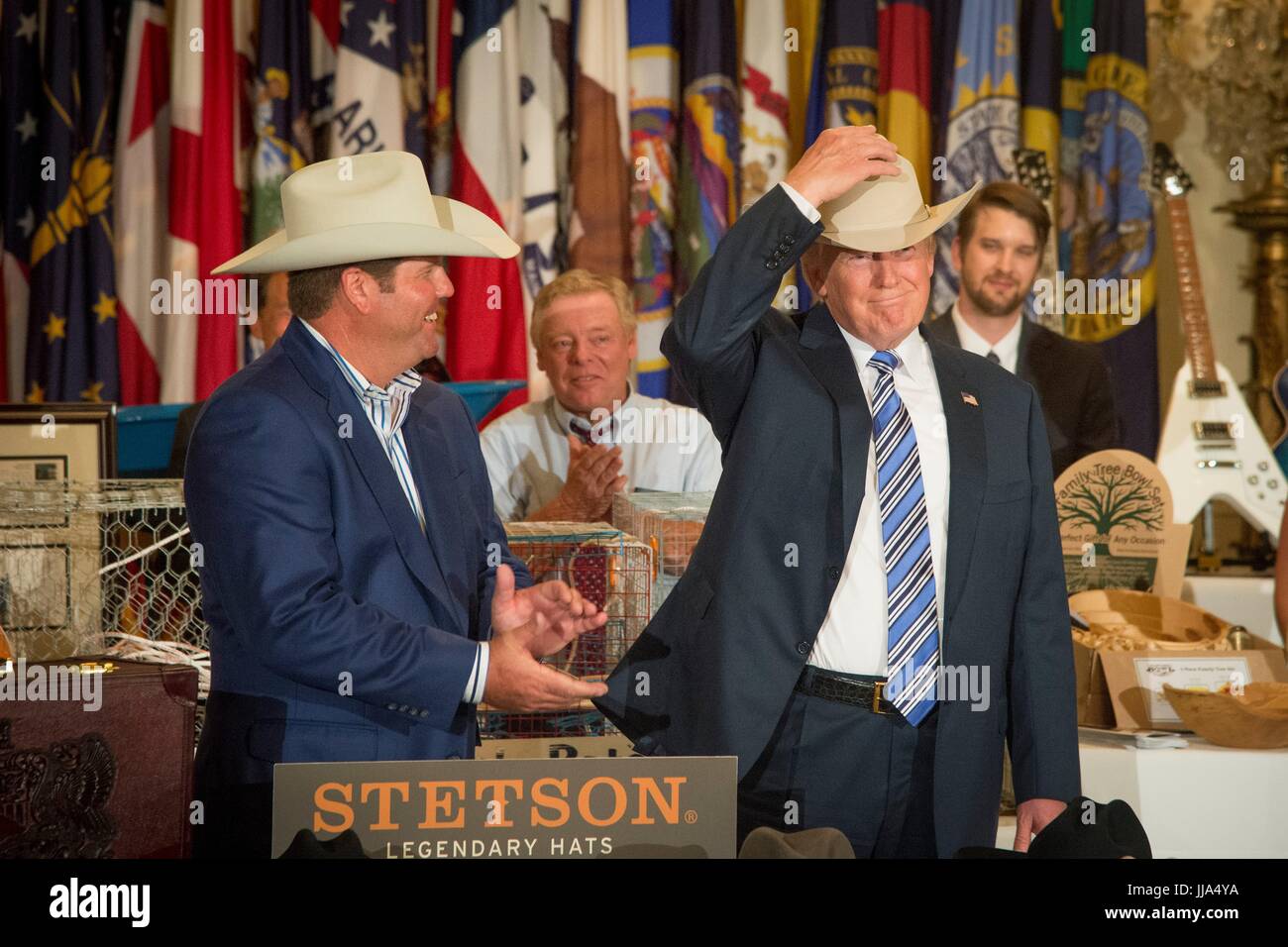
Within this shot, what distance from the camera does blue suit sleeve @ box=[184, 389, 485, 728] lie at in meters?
1.83

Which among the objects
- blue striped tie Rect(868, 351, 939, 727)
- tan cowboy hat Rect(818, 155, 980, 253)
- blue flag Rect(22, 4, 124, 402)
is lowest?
blue striped tie Rect(868, 351, 939, 727)

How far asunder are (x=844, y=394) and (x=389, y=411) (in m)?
0.68

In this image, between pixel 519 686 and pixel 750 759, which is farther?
pixel 750 759

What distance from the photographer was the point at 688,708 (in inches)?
83.1

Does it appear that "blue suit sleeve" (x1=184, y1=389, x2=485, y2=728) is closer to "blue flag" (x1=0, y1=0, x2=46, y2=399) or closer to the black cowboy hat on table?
the black cowboy hat on table

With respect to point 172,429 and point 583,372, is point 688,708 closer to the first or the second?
point 583,372

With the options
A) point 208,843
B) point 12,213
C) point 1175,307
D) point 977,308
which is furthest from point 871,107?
point 208,843

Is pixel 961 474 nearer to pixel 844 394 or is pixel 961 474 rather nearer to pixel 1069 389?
pixel 844 394

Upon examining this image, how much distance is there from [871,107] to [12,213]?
2637 mm

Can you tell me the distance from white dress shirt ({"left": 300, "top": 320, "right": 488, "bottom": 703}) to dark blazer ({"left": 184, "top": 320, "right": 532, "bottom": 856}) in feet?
0.05

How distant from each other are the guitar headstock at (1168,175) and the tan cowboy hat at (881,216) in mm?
2674

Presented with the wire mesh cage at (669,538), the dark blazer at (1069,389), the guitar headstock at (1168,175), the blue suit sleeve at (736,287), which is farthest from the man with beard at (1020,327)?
the blue suit sleeve at (736,287)

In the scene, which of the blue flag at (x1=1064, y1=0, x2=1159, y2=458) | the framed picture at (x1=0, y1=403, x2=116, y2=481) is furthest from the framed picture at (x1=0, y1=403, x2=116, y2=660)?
the blue flag at (x1=1064, y1=0, x2=1159, y2=458)

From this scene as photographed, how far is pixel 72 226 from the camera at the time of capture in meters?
4.15
